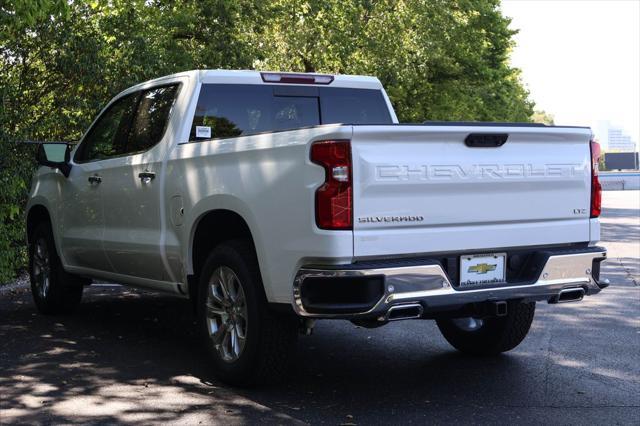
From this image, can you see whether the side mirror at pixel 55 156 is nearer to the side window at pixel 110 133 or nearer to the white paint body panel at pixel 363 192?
the side window at pixel 110 133

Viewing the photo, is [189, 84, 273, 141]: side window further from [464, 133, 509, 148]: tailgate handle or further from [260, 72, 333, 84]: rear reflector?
[464, 133, 509, 148]: tailgate handle

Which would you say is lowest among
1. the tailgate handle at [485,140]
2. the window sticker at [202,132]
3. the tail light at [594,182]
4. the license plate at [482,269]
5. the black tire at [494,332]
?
the black tire at [494,332]

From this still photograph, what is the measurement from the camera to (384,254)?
5004mm

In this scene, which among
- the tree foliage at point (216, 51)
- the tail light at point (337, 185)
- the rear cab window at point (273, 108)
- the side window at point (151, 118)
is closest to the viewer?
the tail light at point (337, 185)

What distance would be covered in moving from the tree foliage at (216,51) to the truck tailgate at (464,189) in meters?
6.46

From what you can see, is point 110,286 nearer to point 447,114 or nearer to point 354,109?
point 354,109

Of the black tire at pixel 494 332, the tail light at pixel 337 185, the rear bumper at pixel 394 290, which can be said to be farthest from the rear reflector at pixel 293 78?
the rear bumper at pixel 394 290

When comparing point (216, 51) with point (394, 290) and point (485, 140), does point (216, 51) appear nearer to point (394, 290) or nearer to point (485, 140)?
point (485, 140)

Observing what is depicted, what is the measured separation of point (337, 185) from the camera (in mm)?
4918

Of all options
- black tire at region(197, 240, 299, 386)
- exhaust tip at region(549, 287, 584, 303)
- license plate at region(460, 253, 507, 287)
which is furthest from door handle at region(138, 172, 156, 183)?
exhaust tip at region(549, 287, 584, 303)

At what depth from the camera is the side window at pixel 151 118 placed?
268 inches

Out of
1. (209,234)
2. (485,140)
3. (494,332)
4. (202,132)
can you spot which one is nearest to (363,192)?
(485,140)

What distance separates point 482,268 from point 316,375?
1553mm

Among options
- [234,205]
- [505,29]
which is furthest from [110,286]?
[505,29]
